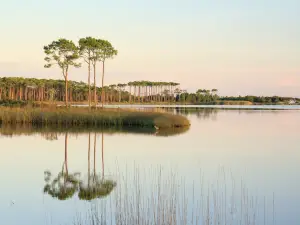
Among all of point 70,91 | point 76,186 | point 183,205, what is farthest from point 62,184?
point 70,91

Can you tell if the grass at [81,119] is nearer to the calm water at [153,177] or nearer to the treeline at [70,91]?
the calm water at [153,177]

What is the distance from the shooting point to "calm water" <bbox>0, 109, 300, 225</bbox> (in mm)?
7273

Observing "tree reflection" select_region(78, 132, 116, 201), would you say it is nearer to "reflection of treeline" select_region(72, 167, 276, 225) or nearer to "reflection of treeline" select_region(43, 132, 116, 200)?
"reflection of treeline" select_region(43, 132, 116, 200)

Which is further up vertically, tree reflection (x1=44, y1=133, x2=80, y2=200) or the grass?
the grass

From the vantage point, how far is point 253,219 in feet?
23.1

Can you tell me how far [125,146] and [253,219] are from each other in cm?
1069

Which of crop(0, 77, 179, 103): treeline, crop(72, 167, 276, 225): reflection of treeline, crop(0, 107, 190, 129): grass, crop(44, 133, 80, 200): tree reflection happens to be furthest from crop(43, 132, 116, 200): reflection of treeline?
crop(0, 77, 179, 103): treeline

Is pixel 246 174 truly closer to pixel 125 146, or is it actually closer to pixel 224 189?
pixel 224 189

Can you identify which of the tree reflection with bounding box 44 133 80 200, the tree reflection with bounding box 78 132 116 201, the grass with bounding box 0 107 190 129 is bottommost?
the tree reflection with bounding box 44 133 80 200

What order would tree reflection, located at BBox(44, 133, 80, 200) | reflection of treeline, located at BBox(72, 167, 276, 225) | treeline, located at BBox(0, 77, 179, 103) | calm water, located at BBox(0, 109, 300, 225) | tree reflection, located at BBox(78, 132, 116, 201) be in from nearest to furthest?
1. reflection of treeline, located at BBox(72, 167, 276, 225)
2. calm water, located at BBox(0, 109, 300, 225)
3. tree reflection, located at BBox(78, 132, 116, 201)
4. tree reflection, located at BBox(44, 133, 80, 200)
5. treeline, located at BBox(0, 77, 179, 103)

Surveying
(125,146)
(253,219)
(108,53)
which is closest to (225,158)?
(125,146)

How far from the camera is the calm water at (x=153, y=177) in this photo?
7273mm

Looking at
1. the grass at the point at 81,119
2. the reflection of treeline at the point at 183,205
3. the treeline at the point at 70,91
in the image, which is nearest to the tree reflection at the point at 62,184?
the reflection of treeline at the point at 183,205

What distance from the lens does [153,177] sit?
10.5m
